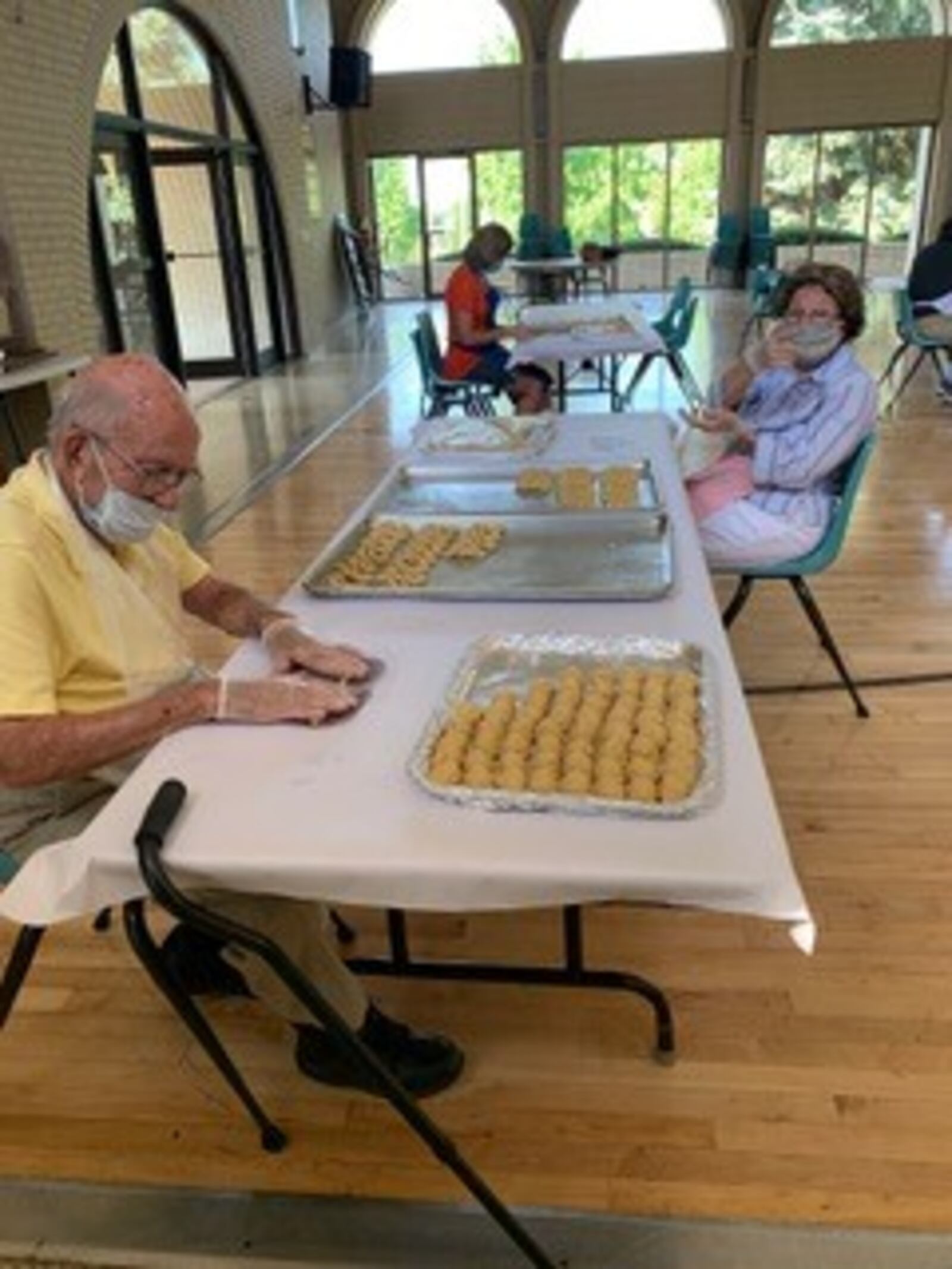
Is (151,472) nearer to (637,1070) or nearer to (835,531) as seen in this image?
(637,1070)

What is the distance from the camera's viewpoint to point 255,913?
3.75 feet

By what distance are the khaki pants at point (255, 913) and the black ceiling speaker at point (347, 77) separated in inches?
434

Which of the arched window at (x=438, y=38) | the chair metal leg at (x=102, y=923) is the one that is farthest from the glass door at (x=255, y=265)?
the chair metal leg at (x=102, y=923)

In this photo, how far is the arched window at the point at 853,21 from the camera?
12062 mm

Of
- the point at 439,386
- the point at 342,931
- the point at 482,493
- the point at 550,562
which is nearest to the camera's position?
the point at 550,562

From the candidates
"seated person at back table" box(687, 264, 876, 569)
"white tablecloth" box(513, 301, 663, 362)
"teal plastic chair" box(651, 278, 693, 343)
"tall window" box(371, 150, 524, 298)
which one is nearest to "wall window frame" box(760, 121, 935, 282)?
"tall window" box(371, 150, 524, 298)

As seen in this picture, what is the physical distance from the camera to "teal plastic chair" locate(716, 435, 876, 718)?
2199 mm

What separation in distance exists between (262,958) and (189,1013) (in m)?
0.20

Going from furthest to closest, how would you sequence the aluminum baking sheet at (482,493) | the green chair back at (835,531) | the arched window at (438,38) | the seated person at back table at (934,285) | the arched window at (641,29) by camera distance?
the arched window at (438,38) < the arched window at (641,29) < the seated person at back table at (934,285) < the green chair back at (835,531) < the aluminum baking sheet at (482,493)

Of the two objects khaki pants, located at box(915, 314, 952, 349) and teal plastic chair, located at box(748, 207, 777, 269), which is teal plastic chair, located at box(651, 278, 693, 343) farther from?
teal plastic chair, located at box(748, 207, 777, 269)

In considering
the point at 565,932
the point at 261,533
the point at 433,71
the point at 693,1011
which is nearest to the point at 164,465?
the point at 565,932

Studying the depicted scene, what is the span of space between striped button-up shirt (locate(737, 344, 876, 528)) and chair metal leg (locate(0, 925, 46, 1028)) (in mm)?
1845

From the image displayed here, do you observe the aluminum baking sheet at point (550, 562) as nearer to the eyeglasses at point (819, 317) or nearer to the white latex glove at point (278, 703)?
the white latex glove at point (278, 703)

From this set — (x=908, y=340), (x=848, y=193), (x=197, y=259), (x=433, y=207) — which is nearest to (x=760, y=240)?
(x=848, y=193)
